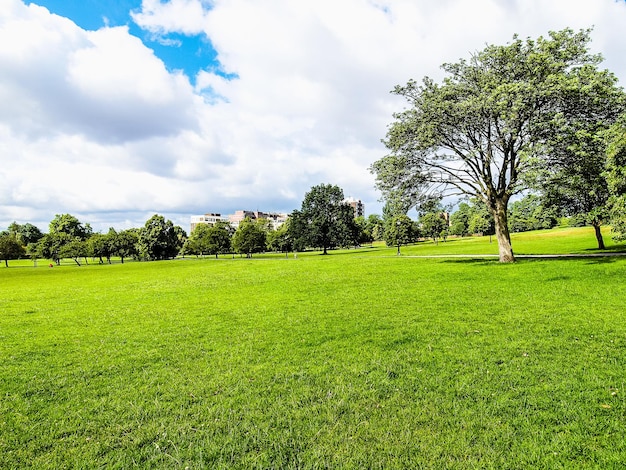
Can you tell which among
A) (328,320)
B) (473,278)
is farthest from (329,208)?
(328,320)

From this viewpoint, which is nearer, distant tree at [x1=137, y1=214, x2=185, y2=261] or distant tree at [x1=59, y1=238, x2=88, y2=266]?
distant tree at [x1=59, y1=238, x2=88, y2=266]

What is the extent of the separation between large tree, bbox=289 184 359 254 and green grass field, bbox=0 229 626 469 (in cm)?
6937

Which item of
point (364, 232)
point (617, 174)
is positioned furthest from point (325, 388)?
point (364, 232)

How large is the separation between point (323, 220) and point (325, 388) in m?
77.5

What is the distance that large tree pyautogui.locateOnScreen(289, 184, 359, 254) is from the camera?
83.5 metres

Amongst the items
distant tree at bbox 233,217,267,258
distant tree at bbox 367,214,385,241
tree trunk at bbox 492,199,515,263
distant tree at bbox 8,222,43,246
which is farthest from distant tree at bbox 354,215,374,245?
distant tree at bbox 8,222,43,246

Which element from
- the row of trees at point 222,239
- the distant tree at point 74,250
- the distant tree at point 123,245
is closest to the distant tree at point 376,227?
the row of trees at point 222,239

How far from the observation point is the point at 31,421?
5570 mm

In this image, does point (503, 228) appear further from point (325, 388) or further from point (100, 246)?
point (100, 246)

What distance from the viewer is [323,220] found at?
8362 cm

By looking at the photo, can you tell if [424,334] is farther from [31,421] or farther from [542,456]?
[31,421]

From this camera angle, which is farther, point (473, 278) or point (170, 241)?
point (170, 241)

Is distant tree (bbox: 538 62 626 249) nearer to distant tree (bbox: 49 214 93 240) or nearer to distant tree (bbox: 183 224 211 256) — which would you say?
distant tree (bbox: 183 224 211 256)

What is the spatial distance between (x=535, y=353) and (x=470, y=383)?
2.77 metres
